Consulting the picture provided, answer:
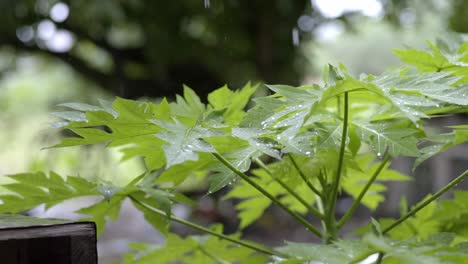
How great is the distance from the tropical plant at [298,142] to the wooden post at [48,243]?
7cm

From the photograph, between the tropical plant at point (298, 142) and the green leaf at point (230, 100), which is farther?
the green leaf at point (230, 100)

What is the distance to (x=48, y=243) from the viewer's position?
0.45 metres

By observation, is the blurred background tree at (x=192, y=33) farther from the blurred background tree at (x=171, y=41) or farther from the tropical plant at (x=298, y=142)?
the tropical plant at (x=298, y=142)

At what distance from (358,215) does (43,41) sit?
A: 2.84 meters

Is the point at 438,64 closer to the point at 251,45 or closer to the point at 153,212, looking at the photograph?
the point at 153,212

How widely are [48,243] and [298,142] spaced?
8.0 inches

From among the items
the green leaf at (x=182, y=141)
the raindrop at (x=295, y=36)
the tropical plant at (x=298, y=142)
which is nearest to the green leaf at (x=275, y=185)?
the tropical plant at (x=298, y=142)

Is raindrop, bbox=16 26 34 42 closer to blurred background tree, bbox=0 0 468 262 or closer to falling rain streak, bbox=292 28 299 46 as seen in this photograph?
blurred background tree, bbox=0 0 468 262

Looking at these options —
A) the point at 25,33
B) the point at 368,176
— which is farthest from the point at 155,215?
the point at 25,33

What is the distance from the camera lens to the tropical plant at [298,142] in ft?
1.45

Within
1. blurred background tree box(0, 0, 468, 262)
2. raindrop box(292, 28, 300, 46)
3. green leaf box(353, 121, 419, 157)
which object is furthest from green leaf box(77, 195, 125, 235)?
raindrop box(292, 28, 300, 46)

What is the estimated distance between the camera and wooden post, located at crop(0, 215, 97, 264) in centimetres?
44

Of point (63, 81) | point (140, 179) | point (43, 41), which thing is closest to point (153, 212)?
point (140, 179)

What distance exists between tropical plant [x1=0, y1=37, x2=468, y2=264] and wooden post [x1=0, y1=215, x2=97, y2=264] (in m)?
0.07
